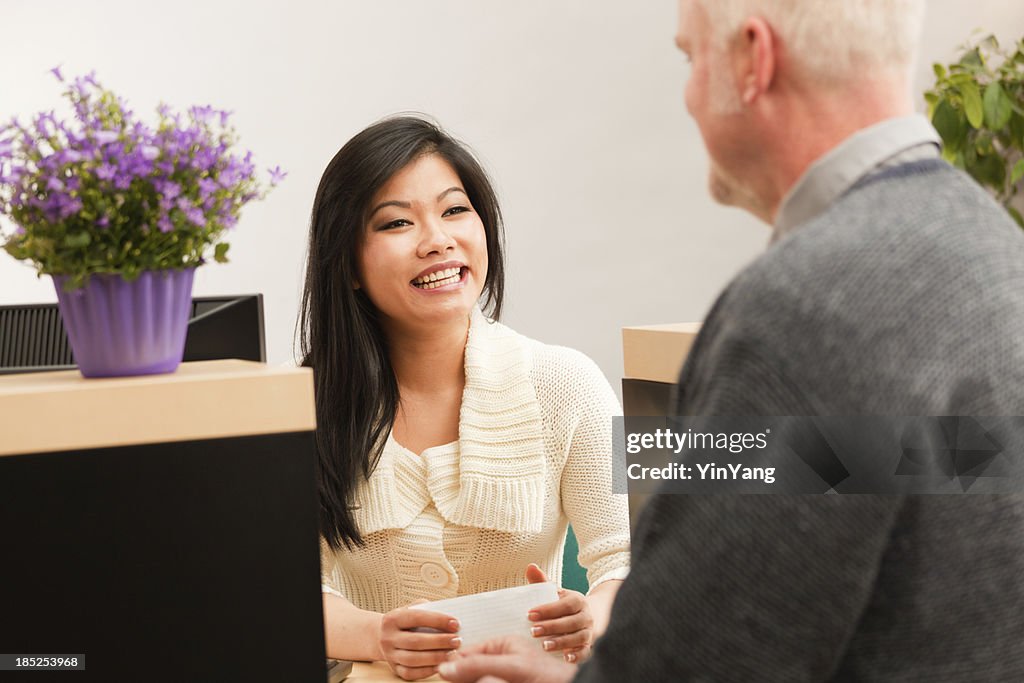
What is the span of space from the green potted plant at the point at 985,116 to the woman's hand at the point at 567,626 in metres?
2.20

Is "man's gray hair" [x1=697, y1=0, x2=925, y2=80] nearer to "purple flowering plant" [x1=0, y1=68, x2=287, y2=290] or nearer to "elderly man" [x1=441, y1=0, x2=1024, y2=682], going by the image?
"elderly man" [x1=441, y1=0, x2=1024, y2=682]

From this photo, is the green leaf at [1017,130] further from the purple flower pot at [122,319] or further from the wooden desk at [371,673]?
the purple flower pot at [122,319]

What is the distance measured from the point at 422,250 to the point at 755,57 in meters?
1.25

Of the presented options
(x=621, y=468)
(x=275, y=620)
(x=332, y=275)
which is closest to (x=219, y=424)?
(x=275, y=620)

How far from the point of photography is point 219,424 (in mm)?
Result: 1218

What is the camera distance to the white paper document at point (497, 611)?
152 cm

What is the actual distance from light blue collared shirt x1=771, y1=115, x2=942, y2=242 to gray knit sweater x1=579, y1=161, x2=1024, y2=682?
7 centimetres

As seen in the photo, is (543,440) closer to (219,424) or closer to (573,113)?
(219,424)

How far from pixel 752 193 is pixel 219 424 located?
0.62 metres

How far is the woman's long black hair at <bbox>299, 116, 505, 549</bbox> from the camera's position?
2.05 metres

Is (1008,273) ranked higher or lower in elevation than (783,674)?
higher

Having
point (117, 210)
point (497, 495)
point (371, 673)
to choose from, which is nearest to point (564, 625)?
point (371, 673)

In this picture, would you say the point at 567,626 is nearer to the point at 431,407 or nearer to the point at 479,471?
the point at 479,471

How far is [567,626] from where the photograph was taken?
5.31 feet
